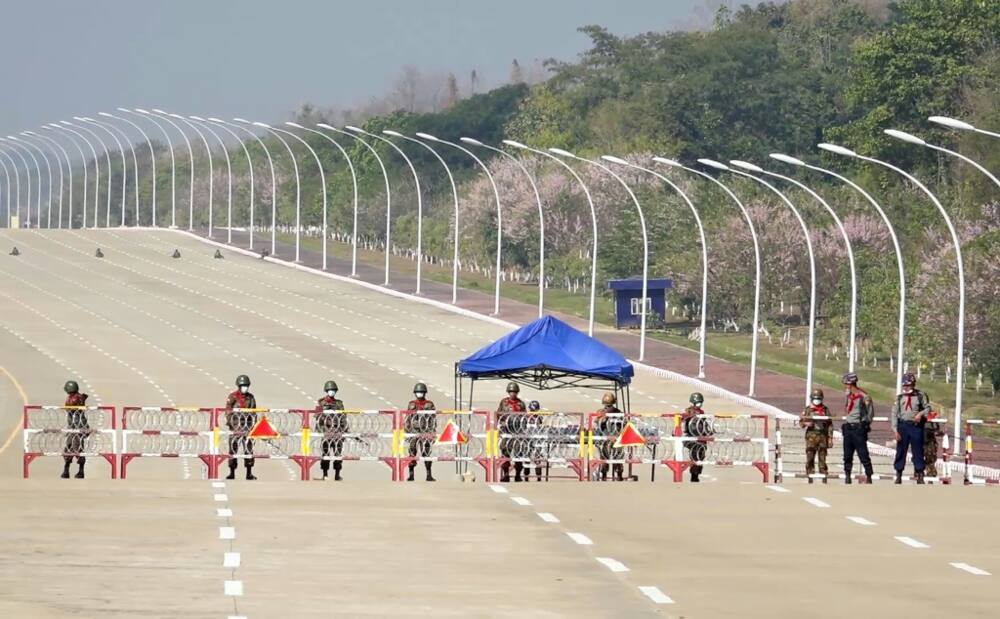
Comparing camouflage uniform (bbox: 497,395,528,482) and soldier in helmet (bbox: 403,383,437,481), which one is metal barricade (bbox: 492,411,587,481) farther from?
soldier in helmet (bbox: 403,383,437,481)

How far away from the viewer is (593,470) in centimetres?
3925

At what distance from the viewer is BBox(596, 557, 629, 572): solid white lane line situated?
22.6 metres

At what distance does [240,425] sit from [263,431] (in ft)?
2.58

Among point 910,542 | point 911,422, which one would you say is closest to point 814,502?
point 910,542

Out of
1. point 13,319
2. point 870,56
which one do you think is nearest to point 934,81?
point 870,56

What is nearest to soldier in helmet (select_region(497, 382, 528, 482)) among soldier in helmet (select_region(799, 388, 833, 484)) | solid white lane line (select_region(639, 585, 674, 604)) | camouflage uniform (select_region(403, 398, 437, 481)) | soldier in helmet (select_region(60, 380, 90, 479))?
camouflage uniform (select_region(403, 398, 437, 481))

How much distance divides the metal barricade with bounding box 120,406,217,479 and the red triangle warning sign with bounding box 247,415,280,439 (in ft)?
2.18

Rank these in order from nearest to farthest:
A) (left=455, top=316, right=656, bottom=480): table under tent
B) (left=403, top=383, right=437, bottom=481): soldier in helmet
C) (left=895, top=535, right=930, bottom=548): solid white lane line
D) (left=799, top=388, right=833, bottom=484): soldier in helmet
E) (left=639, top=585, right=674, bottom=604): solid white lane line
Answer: (left=639, top=585, right=674, bottom=604): solid white lane line → (left=895, top=535, right=930, bottom=548): solid white lane line → (left=403, top=383, right=437, bottom=481): soldier in helmet → (left=799, top=388, right=833, bottom=484): soldier in helmet → (left=455, top=316, right=656, bottom=480): table under tent

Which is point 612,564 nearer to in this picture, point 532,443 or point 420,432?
point 532,443

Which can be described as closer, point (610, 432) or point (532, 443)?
point (532, 443)

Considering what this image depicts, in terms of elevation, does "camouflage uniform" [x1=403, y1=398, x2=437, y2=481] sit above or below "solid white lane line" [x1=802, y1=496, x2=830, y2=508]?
above

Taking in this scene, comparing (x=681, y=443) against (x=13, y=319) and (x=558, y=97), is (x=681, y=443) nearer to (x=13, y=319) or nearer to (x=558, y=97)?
(x=13, y=319)

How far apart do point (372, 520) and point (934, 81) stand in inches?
3841

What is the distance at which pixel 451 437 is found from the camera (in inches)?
1485
